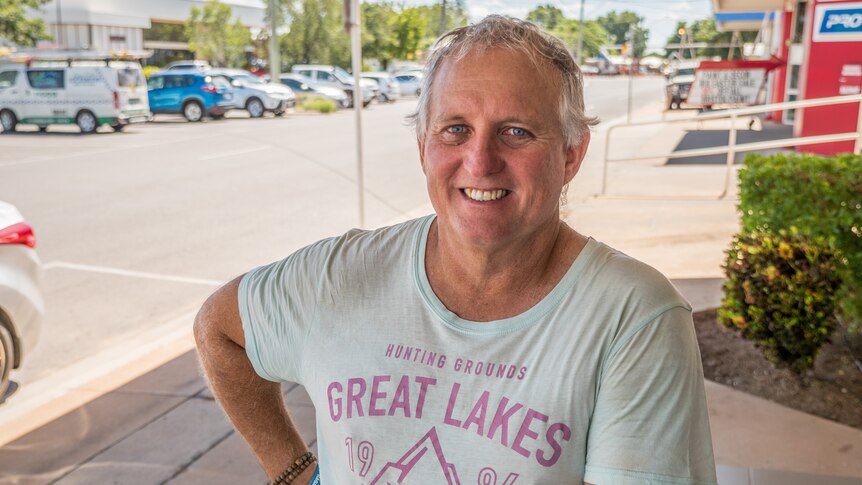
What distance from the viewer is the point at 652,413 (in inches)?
56.3

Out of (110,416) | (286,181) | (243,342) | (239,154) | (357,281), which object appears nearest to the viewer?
(357,281)

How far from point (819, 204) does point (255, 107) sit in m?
24.7

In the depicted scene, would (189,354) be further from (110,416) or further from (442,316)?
(442,316)

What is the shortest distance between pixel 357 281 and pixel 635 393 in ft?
2.07

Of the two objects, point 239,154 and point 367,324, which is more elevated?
point 367,324

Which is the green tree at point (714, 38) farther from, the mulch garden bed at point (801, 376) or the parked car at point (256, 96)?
the mulch garden bed at point (801, 376)

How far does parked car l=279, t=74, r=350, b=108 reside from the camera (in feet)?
107

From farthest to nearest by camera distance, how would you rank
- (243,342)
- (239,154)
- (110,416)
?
1. (239,154)
2. (110,416)
3. (243,342)

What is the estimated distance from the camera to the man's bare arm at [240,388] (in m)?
1.97

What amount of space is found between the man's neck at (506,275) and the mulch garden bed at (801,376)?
3043 mm

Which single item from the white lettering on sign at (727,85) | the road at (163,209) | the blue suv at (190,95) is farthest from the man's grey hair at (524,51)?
the blue suv at (190,95)

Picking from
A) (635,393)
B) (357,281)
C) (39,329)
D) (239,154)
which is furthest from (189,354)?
(239,154)

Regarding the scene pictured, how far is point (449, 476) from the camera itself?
1.58 metres

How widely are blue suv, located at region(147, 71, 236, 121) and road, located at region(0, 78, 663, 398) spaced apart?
18.1 ft
